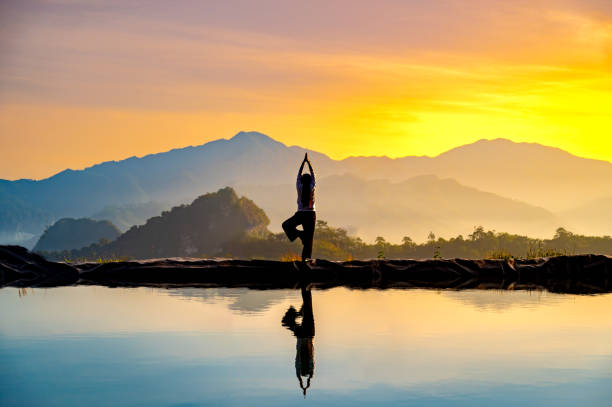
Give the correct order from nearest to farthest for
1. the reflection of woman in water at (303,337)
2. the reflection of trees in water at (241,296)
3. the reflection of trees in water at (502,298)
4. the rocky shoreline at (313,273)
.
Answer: the reflection of woman in water at (303,337), the reflection of trees in water at (241,296), the reflection of trees in water at (502,298), the rocky shoreline at (313,273)

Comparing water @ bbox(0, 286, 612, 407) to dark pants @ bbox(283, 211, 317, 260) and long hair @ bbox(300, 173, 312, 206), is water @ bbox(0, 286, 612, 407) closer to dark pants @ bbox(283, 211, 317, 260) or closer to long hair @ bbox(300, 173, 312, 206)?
dark pants @ bbox(283, 211, 317, 260)

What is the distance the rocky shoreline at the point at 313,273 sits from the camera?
57.8ft

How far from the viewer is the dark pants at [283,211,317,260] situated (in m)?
16.8

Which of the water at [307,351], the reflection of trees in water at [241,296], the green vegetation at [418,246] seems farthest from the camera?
the green vegetation at [418,246]

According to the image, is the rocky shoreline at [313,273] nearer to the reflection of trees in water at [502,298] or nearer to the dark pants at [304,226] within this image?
the dark pants at [304,226]

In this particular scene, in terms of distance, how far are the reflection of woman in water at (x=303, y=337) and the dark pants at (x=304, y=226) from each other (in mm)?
2632

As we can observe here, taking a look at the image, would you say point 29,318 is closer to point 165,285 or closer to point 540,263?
point 165,285

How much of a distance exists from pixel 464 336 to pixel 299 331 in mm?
2132

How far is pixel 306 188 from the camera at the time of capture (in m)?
16.5

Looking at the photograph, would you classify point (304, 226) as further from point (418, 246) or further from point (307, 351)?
point (418, 246)

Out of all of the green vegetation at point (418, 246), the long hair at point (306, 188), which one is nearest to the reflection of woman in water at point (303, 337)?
the long hair at point (306, 188)

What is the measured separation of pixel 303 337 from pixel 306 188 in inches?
263

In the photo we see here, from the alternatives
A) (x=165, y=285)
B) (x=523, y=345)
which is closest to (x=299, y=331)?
(x=523, y=345)

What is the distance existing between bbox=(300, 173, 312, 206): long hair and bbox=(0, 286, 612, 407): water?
2625 millimetres
